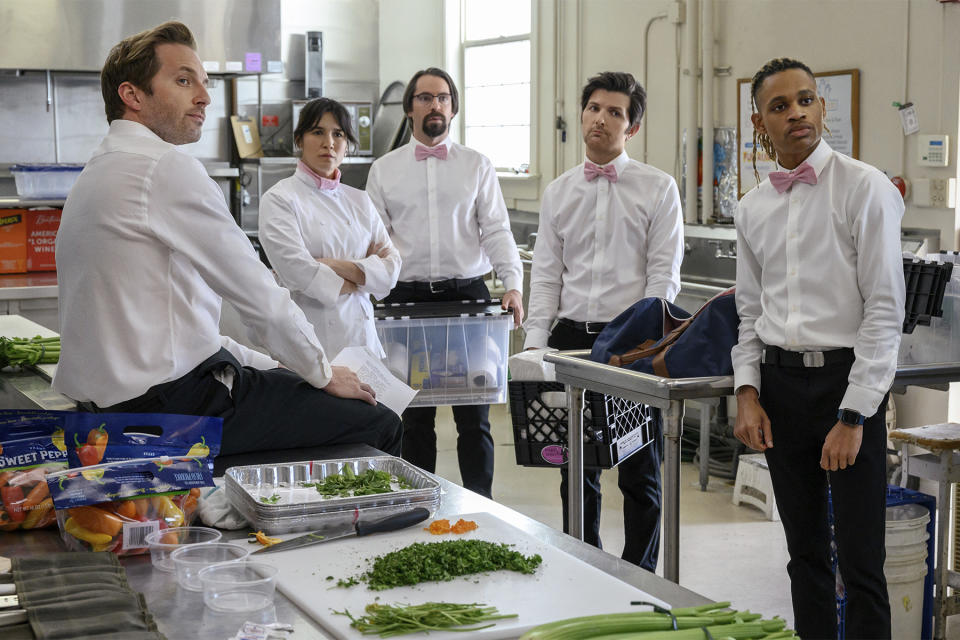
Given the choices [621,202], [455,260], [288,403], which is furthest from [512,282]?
[288,403]

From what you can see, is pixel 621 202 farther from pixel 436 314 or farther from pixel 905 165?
pixel 905 165

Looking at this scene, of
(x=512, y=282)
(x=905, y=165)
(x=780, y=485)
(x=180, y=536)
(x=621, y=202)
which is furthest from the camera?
(x=905, y=165)

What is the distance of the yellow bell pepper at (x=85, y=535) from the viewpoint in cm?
167

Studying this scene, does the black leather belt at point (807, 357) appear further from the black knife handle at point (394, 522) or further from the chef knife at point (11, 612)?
the chef knife at point (11, 612)

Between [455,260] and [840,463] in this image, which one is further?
[455,260]

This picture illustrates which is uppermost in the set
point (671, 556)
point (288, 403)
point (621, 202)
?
point (621, 202)

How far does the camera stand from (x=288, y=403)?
233 centimetres

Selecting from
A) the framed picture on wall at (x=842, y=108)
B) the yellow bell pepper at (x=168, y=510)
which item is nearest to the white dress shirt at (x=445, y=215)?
the framed picture on wall at (x=842, y=108)

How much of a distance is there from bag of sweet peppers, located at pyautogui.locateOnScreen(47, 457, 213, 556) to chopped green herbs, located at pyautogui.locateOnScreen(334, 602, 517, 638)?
427 mm

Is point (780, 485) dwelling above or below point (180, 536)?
below

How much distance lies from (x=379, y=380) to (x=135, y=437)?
2.88 feet

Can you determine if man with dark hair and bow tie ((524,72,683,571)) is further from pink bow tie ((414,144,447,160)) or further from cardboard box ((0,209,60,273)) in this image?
cardboard box ((0,209,60,273))

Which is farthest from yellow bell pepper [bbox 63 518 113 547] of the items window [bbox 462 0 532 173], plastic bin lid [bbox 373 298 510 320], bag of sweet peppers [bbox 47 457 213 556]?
window [bbox 462 0 532 173]

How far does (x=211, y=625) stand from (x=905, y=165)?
413cm
